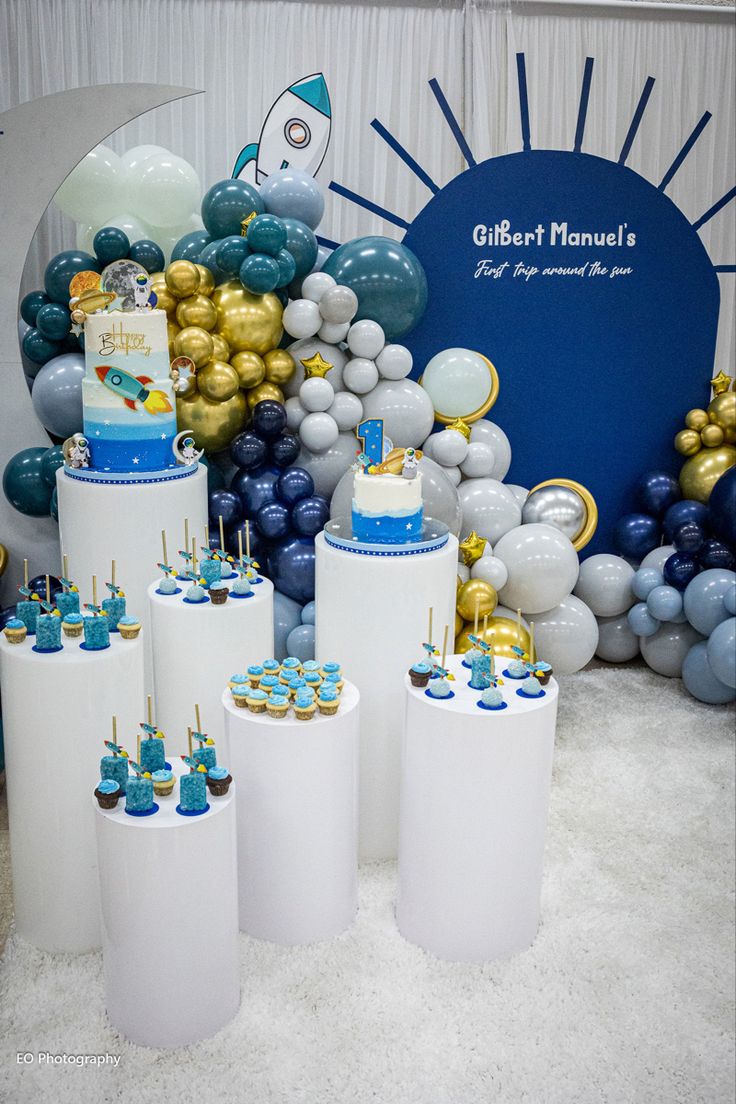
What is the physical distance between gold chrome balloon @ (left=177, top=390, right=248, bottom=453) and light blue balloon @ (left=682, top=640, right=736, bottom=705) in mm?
1949

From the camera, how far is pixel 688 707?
4137 millimetres

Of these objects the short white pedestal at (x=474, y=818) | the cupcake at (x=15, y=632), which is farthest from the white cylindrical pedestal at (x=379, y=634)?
the cupcake at (x=15, y=632)

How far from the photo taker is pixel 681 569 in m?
4.16

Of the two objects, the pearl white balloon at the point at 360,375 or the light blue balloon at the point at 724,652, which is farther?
the pearl white balloon at the point at 360,375

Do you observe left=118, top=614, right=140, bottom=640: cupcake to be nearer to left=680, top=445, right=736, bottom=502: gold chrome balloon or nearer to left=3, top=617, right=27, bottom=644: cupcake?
left=3, top=617, right=27, bottom=644: cupcake

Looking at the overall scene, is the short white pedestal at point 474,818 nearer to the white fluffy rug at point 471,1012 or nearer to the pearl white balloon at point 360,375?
the white fluffy rug at point 471,1012

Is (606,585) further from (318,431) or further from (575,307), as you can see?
(318,431)

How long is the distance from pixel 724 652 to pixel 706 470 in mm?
1046

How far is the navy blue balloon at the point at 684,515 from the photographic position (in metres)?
4.42

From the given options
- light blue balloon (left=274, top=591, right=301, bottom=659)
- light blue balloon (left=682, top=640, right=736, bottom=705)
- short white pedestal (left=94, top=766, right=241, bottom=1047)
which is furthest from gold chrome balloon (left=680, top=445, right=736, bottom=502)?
short white pedestal (left=94, top=766, right=241, bottom=1047)

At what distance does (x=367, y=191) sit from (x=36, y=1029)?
4.52 metres

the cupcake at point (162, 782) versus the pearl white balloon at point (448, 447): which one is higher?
the pearl white balloon at point (448, 447)

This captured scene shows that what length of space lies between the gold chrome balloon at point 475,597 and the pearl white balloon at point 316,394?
85 cm

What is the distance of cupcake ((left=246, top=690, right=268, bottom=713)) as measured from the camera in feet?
8.40
